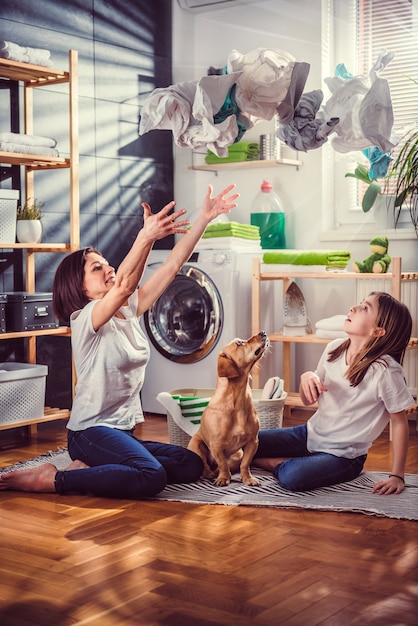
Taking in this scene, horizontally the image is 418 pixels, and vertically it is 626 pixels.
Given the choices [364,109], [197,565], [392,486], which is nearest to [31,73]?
[364,109]

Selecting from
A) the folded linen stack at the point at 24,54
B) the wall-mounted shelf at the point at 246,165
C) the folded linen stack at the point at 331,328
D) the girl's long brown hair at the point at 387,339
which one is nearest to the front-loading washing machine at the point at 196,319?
the folded linen stack at the point at 331,328

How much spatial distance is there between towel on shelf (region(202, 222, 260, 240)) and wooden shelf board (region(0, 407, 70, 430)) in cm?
118

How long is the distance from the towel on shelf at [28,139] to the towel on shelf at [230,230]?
948 mm

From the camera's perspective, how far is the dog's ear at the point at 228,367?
3.06m

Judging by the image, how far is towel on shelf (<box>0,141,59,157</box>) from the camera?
12.6 ft

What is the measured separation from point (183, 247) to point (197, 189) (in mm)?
2171

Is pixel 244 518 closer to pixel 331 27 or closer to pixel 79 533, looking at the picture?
pixel 79 533

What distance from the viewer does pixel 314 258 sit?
4.33 m

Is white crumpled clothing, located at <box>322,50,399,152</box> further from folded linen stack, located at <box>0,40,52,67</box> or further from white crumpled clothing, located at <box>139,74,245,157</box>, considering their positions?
folded linen stack, located at <box>0,40,52,67</box>

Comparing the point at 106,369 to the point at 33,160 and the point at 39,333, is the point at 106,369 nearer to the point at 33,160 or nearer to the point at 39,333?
the point at 39,333

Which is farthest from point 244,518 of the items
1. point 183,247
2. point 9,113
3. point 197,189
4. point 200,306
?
point 197,189

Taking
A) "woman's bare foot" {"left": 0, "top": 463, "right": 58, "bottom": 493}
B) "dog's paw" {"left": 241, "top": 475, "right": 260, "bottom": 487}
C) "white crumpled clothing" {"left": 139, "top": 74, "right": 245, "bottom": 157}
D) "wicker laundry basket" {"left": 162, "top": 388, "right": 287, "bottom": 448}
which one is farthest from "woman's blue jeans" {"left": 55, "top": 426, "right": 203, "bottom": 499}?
"white crumpled clothing" {"left": 139, "top": 74, "right": 245, "bottom": 157}

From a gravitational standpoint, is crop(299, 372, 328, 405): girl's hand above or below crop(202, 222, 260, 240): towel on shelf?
below

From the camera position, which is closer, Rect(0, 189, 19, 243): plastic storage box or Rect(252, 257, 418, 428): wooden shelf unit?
Rect(0, 189, 19, 243): plastic storage box
